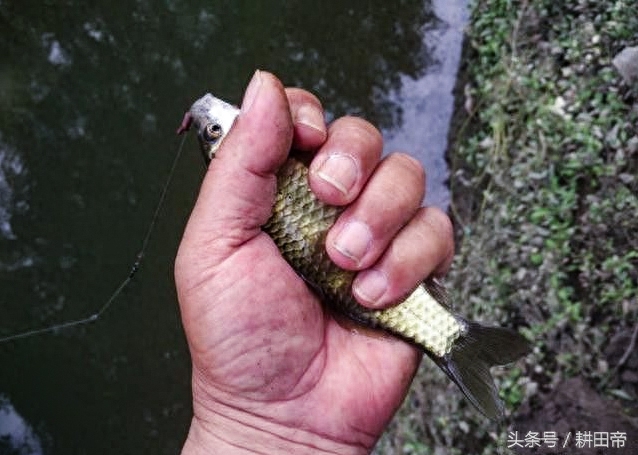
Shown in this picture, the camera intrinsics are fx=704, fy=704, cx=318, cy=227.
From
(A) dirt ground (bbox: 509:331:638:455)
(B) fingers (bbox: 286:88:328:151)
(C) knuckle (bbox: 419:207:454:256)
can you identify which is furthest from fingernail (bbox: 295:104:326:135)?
(A) dirt ground (bbox: 509:331:638:455)

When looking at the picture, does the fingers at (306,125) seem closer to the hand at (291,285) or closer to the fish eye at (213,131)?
the hand at (291,285)

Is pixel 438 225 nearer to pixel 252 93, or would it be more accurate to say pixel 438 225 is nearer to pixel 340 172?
pixel 340 172

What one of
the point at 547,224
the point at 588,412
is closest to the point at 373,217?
the point at 588,412

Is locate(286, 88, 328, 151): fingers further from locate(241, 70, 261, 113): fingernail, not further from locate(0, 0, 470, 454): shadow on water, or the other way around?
locate(0, 0, 470, 454): shadow on water

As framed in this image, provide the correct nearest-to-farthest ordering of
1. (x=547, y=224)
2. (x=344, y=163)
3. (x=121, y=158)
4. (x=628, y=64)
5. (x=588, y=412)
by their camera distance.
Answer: (x=344, y=163) < (x=588, y=412) < (x=547, y=224) < (x=628, y=64) < (x=121, y=158)

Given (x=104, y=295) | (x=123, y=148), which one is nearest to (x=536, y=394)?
(x=104, y=295)
